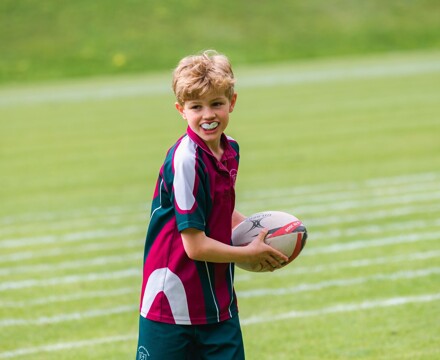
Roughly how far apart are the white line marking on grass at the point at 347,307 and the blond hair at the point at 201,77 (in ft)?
8.91

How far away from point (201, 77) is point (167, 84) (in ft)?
88.3

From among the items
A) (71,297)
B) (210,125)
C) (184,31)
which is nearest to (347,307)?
(71,297)

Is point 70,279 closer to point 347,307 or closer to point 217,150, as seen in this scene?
point 347,307

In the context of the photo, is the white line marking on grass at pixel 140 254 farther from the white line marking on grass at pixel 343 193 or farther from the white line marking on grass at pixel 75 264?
the white line marking on grass at pixel 343 193

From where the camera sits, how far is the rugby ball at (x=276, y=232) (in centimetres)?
440

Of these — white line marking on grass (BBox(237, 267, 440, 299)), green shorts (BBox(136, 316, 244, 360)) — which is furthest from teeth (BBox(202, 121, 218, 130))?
white line marking on grass (BBox(237, 267, 440, 299))

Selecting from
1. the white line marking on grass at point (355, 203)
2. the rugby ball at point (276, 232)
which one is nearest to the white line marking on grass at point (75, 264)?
the white line marking on grass at point (355, 203)

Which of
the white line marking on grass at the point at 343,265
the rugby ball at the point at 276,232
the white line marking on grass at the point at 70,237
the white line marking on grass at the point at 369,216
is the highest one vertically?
the white line marking on grass at the point at 70,237

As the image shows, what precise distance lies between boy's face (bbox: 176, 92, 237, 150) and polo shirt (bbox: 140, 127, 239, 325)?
0.04m

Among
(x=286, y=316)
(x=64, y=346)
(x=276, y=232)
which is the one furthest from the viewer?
(x=286, y=316)

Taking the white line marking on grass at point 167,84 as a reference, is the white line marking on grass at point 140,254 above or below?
below

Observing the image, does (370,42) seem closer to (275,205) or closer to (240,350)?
(275,205)

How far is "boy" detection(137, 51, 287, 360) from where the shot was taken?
3.85 m

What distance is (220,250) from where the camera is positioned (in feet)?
12.7
